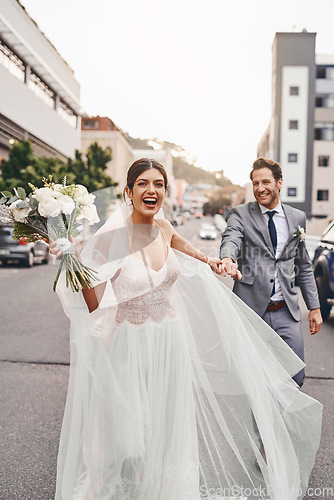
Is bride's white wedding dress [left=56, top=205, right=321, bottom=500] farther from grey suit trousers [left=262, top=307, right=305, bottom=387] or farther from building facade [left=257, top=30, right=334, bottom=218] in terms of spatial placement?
building facade [left=257, top=30, right=334, bottom=218]

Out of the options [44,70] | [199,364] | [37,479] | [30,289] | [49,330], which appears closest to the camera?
[199,364]

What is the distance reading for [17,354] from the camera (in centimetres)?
665

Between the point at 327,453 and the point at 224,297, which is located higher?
the point at 224,297

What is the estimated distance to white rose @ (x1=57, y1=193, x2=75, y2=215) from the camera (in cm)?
283

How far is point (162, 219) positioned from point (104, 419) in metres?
1.35

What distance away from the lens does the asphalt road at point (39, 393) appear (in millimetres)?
3447

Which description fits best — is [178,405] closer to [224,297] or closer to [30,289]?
[224,297]

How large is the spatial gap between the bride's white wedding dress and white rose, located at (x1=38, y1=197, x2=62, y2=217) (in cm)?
44

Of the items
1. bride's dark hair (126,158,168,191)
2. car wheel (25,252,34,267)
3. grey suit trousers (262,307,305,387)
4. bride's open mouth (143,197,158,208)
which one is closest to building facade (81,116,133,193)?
car wheel (25,252,34,267)

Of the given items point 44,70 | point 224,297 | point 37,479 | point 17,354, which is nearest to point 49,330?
point 17,354

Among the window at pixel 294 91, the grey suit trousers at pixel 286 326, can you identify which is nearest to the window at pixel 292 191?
the window at pixel 294 91

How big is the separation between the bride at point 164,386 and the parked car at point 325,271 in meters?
5.93

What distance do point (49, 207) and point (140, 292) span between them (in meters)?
0.71

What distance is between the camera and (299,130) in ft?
173
